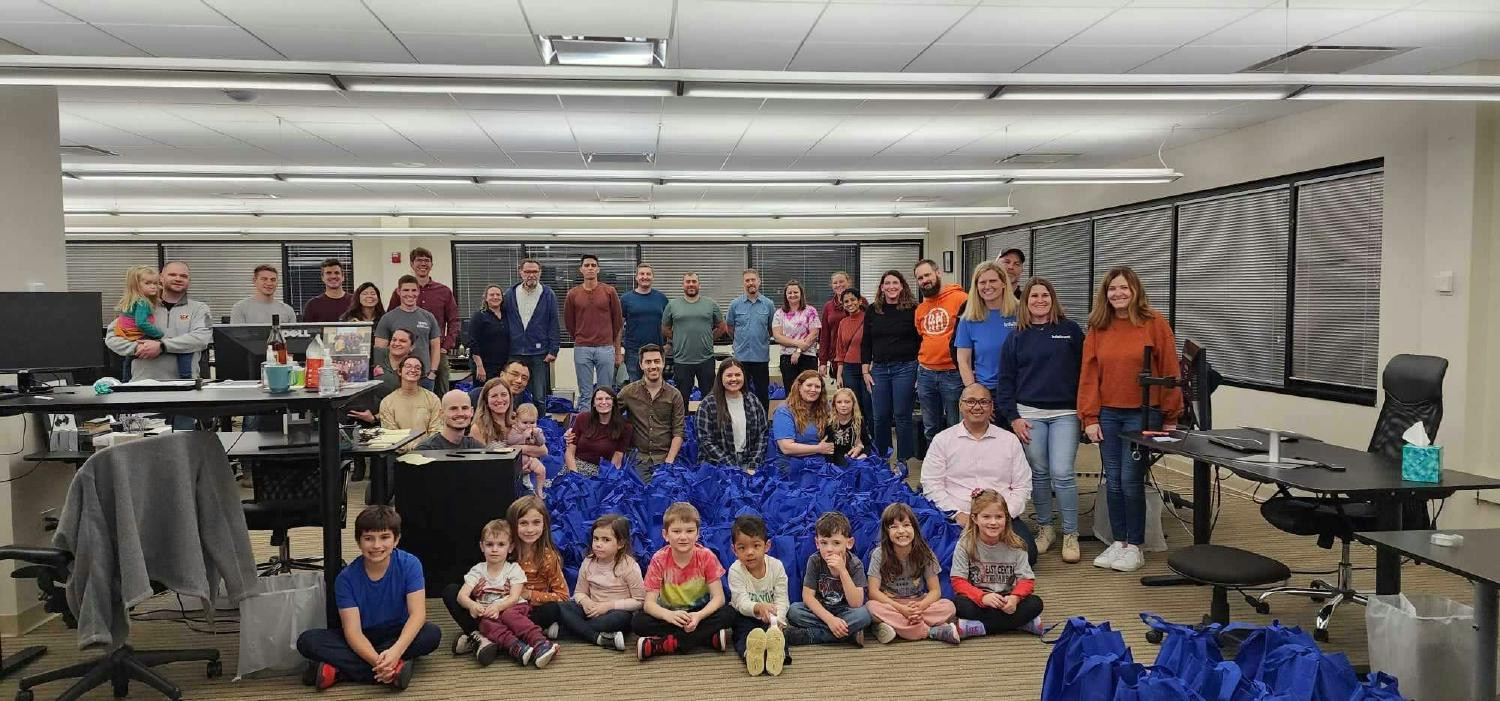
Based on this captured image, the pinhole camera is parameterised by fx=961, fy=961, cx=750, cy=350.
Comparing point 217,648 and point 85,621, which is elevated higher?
point 85,621

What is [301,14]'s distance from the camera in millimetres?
4379

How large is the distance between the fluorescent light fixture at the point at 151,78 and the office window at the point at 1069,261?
828cm

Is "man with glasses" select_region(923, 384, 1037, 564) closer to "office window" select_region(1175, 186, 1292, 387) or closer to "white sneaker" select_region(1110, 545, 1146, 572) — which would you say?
"white sneaker" select_region(1110, 545, 1146, 572)

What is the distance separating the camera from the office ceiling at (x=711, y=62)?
173 inches

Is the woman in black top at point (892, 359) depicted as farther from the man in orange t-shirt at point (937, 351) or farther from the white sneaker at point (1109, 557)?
the white sneaker at point (1109, 557)

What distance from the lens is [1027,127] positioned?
24.4ft

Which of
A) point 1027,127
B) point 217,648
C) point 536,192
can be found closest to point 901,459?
point 1027,127

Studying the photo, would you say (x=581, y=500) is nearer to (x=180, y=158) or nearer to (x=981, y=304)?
(x=981, y=304)

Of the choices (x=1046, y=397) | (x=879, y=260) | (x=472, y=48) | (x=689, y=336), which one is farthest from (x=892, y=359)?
(x=879, y=260)

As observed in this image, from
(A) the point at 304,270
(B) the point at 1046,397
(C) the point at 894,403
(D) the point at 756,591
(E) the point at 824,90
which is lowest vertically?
(D) the point at 756,591

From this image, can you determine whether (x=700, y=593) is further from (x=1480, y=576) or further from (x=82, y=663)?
(x=1480, y=576)

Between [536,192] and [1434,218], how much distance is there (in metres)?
8.40

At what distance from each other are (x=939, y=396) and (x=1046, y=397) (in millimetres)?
1264

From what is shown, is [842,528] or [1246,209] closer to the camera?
[842,528]
